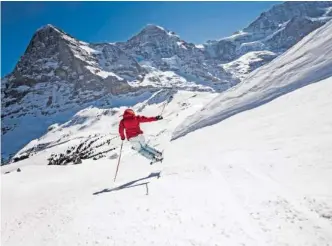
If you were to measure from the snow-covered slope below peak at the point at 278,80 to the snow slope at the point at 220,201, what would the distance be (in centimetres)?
541

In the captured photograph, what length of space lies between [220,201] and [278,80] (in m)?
16.7

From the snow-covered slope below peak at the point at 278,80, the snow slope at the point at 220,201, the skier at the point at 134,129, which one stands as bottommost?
the snow slope at the point at 220,201

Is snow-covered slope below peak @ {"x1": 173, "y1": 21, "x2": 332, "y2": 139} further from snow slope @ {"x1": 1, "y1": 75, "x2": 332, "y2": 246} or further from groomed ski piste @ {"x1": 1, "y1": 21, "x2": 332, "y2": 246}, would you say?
snow slope @ {"x1": 1, "y1": 75, "x2": 332, "y2": 246}

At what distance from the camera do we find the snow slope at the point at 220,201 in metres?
6.36

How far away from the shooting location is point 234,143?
1471cm

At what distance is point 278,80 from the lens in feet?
75.0

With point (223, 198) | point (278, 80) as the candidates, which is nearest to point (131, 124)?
point (223, 198)

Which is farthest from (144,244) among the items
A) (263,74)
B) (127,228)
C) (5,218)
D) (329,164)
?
(263,74)

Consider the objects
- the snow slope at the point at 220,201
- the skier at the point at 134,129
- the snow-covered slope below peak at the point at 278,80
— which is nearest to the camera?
the snow slope at the point at 220,201

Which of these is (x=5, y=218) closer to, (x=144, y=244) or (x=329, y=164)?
(x=144, y=244)

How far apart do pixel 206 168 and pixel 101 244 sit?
4912 mm

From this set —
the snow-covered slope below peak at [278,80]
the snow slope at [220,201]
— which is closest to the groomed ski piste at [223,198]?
the snow slope at [220,201]

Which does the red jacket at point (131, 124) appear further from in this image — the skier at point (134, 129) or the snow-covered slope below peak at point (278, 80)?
the snow-covered slope below peak at point (278, 80)

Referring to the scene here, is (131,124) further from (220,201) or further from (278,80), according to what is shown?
(278,80)
